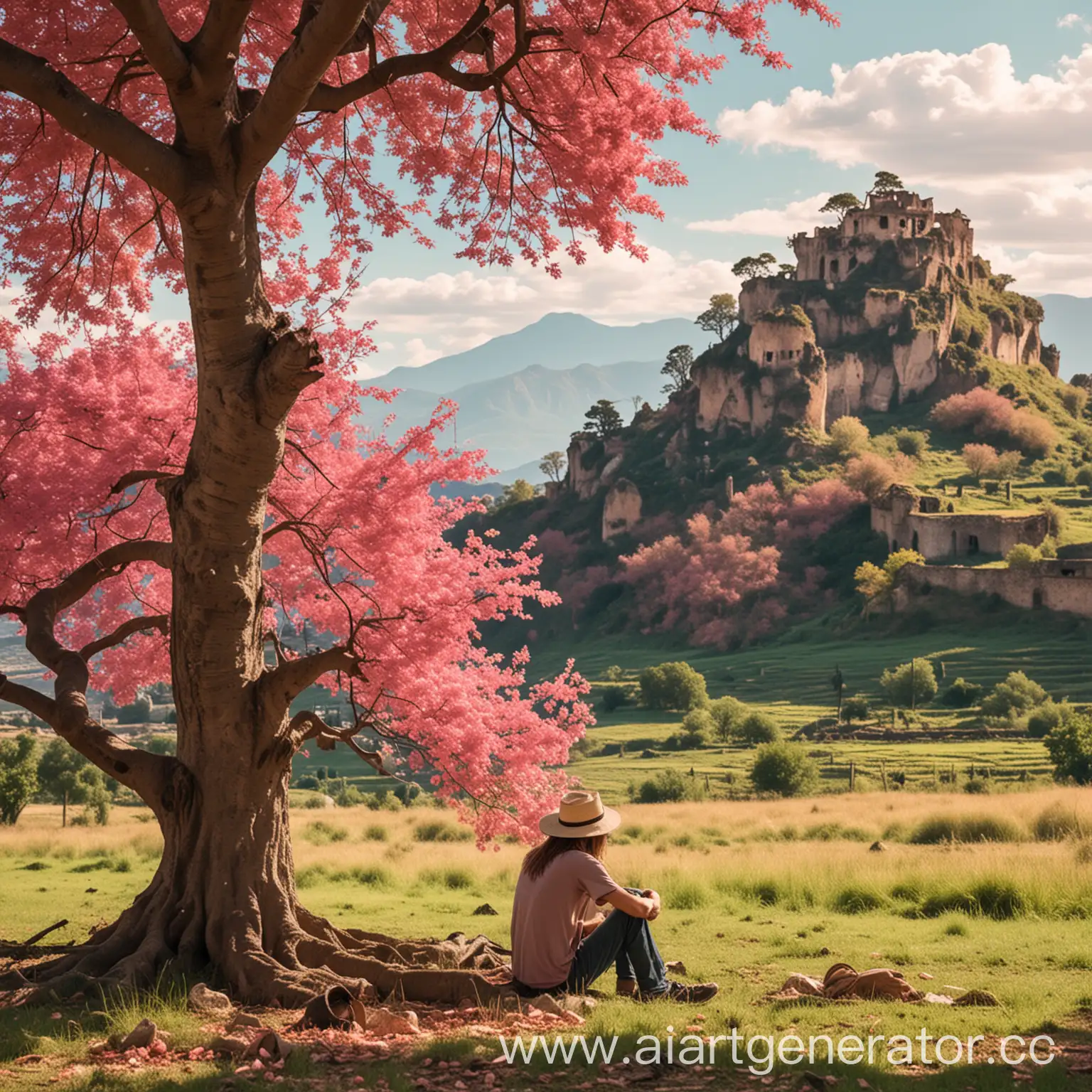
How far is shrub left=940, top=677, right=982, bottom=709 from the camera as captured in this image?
62.5 meters

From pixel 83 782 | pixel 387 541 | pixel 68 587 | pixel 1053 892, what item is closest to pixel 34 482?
pixel 68 587

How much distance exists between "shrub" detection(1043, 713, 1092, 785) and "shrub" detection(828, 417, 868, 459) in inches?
2948

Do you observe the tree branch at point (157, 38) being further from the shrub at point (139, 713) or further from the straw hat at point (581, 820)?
the shrub at point (139, 713)

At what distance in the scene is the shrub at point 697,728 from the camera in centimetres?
6259

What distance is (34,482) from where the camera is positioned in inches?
461

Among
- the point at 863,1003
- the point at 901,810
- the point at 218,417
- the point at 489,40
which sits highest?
the point at 489,40

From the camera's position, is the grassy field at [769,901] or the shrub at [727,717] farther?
the shrub at [727,717]

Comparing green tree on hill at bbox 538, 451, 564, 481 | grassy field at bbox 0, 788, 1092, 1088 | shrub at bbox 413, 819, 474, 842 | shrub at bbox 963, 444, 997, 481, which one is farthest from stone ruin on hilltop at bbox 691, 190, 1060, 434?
shrub at bbox 413, 819, 474, 842

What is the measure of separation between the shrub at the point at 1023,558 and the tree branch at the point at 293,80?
76.1 metres

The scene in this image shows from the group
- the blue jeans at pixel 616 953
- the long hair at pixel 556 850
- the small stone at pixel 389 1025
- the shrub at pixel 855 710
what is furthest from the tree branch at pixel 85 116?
the shrub at pixel 855 710

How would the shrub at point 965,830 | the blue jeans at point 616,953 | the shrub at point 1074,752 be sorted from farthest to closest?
the shrub at point 1074,752
the shrub at point 965,830
the blue jeans at point 616,953

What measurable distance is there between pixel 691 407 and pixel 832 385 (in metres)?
14.0

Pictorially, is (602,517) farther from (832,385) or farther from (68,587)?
(68,587)

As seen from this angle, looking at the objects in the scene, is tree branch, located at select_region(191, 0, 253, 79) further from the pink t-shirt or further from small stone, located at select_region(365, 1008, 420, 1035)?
small stone, located at select_region(365, 1008, 420, 1035)
